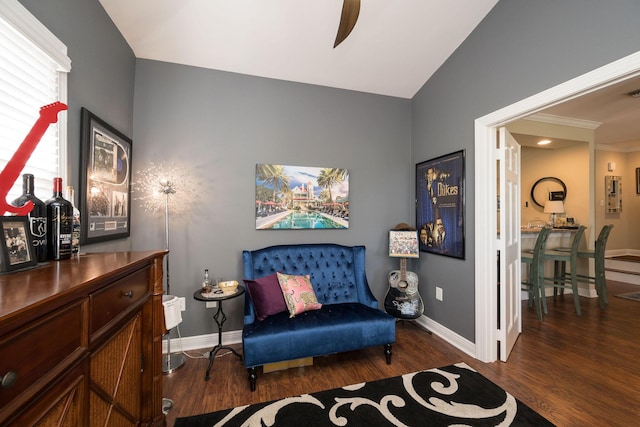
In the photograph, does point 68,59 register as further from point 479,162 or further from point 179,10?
point 479,162

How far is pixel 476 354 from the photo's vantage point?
255cm

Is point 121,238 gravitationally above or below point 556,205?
below

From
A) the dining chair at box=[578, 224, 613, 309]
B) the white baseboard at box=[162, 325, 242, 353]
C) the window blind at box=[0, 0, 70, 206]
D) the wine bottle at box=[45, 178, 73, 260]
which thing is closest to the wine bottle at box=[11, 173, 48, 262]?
the wine bottle at box=[45, 178, 73, 260]

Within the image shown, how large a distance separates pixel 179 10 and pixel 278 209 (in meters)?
1.95

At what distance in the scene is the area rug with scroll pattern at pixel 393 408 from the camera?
1752 millimetres

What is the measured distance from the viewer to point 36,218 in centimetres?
112

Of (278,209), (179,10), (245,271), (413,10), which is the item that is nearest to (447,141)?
(413,10)

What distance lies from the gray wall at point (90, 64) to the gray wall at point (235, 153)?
0.30m

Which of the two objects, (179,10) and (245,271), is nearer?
(179,10)

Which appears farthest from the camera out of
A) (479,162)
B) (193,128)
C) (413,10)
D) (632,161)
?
(632,161)

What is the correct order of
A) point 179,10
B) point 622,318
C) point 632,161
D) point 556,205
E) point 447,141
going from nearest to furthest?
point 179,10 → point 447,141 → point 622,318 → point 556,205 → point 632,161

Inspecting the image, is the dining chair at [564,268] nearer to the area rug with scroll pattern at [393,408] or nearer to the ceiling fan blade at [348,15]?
the area rug with scroll pattern at [393,408]

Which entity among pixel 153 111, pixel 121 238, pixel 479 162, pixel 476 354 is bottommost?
pixel 476 354

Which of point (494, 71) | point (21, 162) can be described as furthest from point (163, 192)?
point (494, 71)
